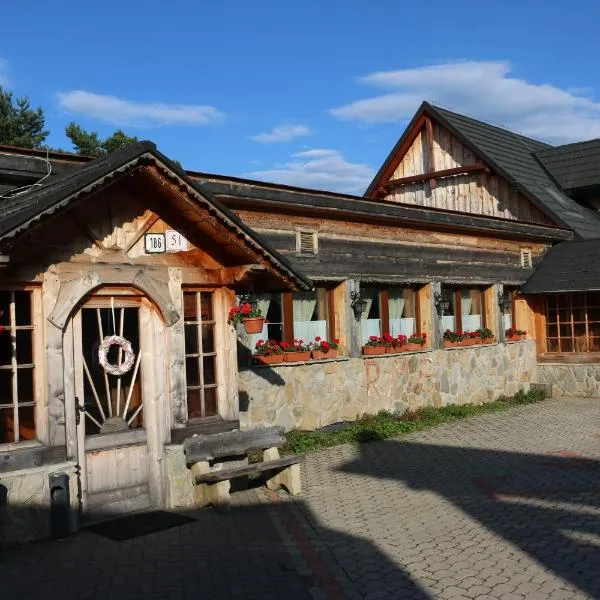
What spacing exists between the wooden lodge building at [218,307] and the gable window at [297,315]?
1.4 inches

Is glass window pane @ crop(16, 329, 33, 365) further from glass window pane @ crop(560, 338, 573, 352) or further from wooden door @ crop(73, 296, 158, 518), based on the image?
glass window pane @ crop(560, 338, 573, 352)

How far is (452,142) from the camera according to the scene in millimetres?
22734

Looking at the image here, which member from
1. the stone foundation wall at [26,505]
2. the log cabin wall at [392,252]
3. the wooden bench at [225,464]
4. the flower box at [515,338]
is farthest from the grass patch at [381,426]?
the stone foundation wall at [26,505]

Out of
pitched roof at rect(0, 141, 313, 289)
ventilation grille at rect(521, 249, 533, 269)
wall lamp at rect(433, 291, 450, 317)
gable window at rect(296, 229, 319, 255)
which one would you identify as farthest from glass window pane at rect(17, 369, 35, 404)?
ventilation grille at rect(521, 249, 533, 269)

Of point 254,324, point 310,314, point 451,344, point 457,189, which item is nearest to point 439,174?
point 457,189

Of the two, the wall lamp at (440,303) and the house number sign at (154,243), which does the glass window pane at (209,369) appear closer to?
the house number sign at (154,243)

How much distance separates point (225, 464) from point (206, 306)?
77.8 inches

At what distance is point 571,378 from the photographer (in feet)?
59.3

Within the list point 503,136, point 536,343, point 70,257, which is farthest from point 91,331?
point 503,136

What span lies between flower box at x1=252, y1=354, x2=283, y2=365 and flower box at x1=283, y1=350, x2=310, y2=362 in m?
0.11

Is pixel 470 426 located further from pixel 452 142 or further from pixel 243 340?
pixel 452 142

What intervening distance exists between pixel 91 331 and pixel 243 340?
3701 mm

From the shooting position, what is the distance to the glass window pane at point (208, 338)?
8867mm

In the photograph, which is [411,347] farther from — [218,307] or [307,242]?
[218,307]
